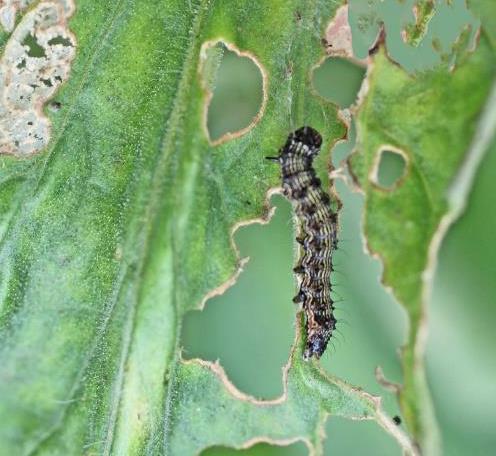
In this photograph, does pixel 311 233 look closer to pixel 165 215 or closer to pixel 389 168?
pixel 389 168

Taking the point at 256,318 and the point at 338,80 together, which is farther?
the point at 256,318

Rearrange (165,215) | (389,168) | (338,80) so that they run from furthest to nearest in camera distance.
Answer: (165,215), (338,80), (389,168)

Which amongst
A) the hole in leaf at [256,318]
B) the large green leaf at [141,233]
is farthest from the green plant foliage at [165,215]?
the hole in leaf at [256,318]

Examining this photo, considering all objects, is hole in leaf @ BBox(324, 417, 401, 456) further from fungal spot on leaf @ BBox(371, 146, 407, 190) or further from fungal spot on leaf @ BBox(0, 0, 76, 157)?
fungal spot on leaf @ BBox(0, 0, 76, 157)

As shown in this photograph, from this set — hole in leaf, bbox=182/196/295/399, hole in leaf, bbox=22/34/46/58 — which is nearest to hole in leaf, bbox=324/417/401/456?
hole in leaf, bbox=182/196/295/399

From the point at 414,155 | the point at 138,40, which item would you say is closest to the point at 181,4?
the point at 138,40

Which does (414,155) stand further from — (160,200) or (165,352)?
(165,352)

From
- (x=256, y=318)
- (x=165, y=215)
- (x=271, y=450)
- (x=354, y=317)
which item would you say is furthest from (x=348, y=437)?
(x=165, y=215)
